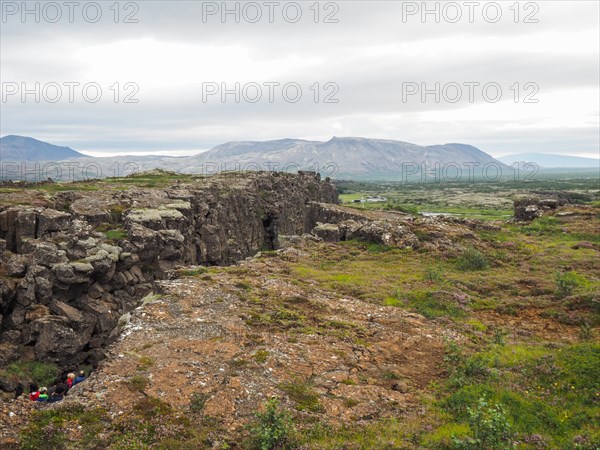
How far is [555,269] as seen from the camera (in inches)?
1443

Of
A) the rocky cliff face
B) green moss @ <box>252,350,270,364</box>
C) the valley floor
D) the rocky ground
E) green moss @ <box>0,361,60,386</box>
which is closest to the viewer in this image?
the valley floor

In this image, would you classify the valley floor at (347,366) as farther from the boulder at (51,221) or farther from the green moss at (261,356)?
the boulder at (51,221)

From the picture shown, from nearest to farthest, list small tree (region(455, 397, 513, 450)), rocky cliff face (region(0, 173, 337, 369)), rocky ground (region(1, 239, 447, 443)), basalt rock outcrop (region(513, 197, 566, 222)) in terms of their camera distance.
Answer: small tree (region(455, 397, 513, 450)) < rocky ground (region(1, 239, 447, 443)) < rocky cliff face (region(0, 173, 337, 369)) < basalt rock outcrop (region(513, 197, 566, 222))

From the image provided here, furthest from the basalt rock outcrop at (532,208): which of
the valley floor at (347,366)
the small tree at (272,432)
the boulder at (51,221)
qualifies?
the boulder at (51,221)

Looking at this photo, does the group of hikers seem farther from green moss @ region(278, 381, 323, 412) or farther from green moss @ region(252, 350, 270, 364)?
green moss @ region(278, 381, 323, 412)

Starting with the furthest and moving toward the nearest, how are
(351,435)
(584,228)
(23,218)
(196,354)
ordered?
(584,228), (23,218), (196,354), (351,435)

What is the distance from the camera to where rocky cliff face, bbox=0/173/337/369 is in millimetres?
31766

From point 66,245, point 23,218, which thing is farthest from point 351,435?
point 23,218

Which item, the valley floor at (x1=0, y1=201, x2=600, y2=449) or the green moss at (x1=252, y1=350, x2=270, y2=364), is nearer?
the valley floor at (x1=0, y1=201, x2=600, y2=449)

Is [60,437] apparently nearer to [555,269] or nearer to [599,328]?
[599,328]

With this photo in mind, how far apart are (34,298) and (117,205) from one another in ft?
72.4

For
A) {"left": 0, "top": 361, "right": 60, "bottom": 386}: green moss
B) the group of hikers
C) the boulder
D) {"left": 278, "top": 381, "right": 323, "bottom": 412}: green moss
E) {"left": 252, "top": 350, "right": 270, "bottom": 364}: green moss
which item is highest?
the boulder

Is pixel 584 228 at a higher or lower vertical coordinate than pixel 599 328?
higher

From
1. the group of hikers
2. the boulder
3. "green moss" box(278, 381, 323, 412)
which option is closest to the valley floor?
"green moss" box(278, 381, 323, 412)
